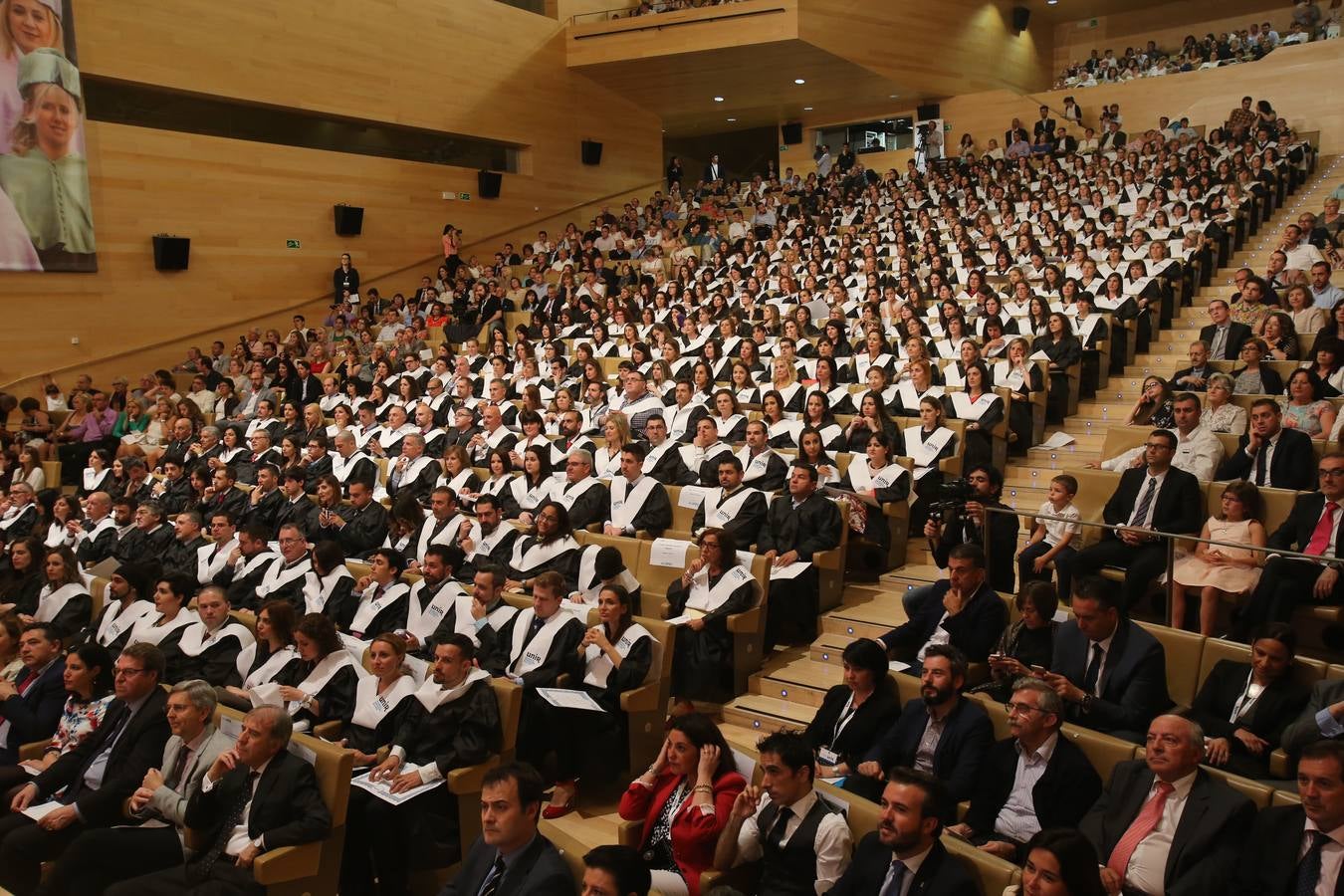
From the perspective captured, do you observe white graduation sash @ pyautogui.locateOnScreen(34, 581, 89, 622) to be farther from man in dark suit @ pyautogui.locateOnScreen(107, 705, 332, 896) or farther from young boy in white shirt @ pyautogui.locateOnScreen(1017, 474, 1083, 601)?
young boy in white shirt @ pyautogui.locateOnScreen(1017, 474, 1083, 601)

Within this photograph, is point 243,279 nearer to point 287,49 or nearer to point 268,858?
point 287,49

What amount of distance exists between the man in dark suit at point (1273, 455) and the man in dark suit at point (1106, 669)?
172 cm

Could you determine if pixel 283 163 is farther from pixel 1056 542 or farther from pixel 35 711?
pixel 1056 542

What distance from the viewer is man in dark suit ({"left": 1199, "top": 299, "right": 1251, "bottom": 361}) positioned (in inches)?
261

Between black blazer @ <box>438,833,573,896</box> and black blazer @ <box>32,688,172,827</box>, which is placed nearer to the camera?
black blazer @ <box>438,833,573,896</box>

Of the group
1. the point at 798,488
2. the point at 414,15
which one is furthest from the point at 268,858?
the point at 414,15

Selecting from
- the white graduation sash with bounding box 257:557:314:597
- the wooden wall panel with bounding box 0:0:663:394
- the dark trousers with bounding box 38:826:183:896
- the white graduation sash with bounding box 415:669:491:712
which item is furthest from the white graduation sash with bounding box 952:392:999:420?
the wooden wall panel with bounding box 0:0:663:394

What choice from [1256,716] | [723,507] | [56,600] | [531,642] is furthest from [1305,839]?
[56,600]

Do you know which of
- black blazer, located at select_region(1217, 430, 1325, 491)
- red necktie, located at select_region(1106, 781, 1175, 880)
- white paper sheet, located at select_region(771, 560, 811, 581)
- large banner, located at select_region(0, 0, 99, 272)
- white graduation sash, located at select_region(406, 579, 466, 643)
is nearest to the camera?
red necktie, located at select_region(1106, 781, 1175, 880)

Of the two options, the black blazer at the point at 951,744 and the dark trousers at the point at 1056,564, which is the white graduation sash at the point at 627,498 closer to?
the dark trousers at the point at 1056,564

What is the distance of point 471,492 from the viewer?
671 centimetres

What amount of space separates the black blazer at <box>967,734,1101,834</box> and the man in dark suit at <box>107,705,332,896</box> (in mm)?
2056

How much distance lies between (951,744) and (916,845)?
0.72 meters

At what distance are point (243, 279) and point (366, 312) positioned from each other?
4.62 feet
